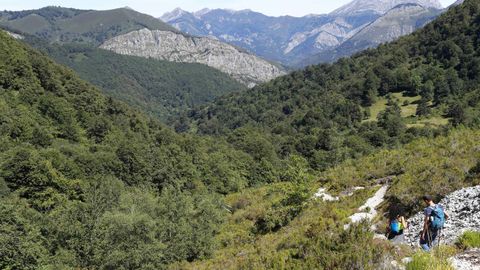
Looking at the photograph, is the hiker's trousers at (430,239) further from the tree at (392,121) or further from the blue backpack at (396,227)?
the tree at (392,121)

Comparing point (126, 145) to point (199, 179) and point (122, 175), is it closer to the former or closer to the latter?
point (122, 175)

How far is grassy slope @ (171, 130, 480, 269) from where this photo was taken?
1083cm

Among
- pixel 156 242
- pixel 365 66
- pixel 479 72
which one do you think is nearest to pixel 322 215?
pixel 156 242

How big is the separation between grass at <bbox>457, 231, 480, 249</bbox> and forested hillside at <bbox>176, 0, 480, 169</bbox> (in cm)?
7903

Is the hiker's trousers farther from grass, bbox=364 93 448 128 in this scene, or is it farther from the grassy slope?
grass, bbox=364 93 448 128

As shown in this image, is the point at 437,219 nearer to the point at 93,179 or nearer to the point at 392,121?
the point at 93,179

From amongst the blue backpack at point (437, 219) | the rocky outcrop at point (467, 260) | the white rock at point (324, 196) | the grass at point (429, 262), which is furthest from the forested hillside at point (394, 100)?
the grass at point (429, 262)

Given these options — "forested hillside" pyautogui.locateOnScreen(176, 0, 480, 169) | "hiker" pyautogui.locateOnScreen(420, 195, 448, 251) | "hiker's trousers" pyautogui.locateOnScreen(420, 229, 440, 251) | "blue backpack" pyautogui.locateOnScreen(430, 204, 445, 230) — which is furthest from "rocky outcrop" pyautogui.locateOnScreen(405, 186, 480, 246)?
"forested hillside" pyautogui.locateOnScreen(176, 0, 480, 169)

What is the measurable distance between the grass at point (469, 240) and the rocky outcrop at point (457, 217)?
0.68 meters

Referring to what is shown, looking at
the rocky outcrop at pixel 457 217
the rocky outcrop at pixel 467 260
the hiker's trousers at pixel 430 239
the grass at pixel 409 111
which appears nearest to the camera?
the rocky outcrop at pixel 467 260

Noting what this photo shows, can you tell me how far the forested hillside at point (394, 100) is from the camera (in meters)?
97.6

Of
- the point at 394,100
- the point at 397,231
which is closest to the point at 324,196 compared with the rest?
the point at 397,231

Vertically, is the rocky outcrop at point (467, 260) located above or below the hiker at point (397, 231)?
above

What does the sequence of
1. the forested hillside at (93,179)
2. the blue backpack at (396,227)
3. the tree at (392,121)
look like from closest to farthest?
the blue backpack at (396,227) → the forested hillside at (93,179) → the tree at (392,121)
